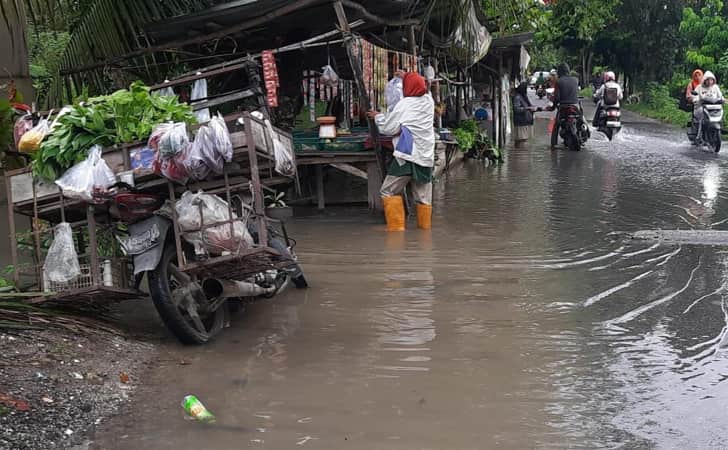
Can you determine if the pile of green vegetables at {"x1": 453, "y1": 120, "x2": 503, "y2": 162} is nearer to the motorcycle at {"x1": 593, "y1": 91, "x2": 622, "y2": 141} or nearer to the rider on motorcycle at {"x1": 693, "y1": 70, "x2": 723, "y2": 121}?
the motorcycle at {"x1": 593, "y1": 91, "x2": 622, "y2": 141}

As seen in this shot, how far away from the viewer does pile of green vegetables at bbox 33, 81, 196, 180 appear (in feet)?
16.7

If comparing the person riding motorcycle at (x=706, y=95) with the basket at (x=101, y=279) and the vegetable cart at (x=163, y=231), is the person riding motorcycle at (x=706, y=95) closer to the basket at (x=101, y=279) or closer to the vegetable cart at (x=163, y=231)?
the vegetable cart at (x=163, y=231)

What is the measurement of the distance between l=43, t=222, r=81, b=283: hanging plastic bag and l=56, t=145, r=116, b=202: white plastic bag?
0.81 feet

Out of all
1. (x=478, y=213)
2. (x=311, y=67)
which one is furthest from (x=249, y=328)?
(x=311, y=67)

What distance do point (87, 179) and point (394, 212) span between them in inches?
187

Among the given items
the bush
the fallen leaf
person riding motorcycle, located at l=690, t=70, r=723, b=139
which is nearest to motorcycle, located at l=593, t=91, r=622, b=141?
person riding motorcycle, located at l=690, t=70, r=723, b=139

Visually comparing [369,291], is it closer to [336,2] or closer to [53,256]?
[53,256]

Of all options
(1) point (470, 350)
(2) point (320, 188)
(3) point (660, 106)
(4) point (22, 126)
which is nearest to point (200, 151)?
(4) point (22, 126)

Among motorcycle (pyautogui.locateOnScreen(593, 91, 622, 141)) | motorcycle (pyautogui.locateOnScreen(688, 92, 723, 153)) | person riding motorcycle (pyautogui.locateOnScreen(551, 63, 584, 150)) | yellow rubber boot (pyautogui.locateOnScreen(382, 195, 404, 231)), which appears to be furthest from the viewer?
motorcycle (pyautogui.locateOnScreen(593, 91, 622, 141))

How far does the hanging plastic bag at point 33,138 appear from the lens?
206 inches

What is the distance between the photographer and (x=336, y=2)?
8.95m

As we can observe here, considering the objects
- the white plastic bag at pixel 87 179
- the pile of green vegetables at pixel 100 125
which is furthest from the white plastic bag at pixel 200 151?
the white plastic bag at pixel 87 179

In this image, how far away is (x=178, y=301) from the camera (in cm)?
520

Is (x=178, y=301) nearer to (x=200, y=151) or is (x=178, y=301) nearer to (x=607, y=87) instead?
(x=200, y=151)
